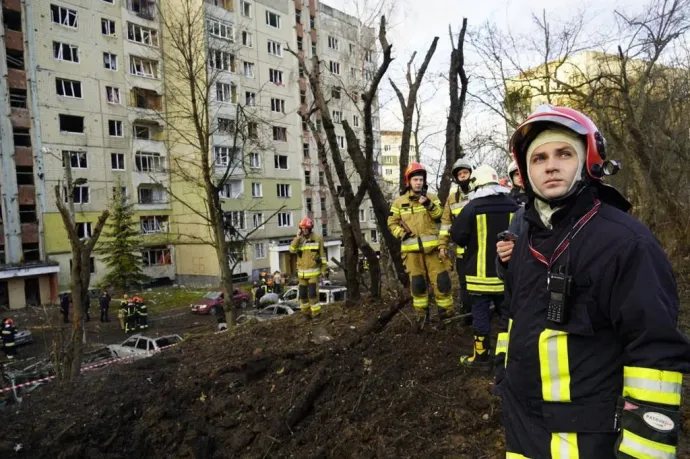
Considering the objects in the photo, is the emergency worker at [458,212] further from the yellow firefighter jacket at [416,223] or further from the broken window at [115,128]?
the broken window at [115,128]

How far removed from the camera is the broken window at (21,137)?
2717 cm

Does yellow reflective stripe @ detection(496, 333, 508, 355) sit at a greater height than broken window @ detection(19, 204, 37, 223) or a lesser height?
lesser

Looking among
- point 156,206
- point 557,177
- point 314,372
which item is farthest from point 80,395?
point 156,206

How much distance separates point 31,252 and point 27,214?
240 centimetres

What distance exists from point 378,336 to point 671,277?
459cm

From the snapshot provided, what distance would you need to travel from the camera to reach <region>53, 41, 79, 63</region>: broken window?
91.6ft

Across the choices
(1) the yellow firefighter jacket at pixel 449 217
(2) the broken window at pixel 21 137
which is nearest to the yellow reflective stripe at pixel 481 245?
(1) the yellow firefighter jacket at pixel 449 217

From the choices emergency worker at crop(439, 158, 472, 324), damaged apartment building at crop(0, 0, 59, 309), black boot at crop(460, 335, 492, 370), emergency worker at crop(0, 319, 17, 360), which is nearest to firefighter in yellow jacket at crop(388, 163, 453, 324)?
emergency worker at crop(439, 158, 472, 324)

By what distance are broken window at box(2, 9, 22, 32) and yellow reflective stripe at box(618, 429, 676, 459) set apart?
3603 cm

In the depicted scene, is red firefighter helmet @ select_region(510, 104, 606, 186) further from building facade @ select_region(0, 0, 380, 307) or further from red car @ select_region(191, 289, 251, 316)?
red car @ select_region(191, 289, 251, 316)

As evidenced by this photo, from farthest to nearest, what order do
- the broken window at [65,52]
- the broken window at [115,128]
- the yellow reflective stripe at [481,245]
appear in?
the broken window at [115,128] → the broken window at [65,52] → the yellow reflective stripe at [481,245]

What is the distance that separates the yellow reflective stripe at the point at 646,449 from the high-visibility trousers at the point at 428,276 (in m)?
4.42

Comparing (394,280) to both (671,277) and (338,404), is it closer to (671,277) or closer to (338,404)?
(338,404)

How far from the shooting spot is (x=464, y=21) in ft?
26.7
